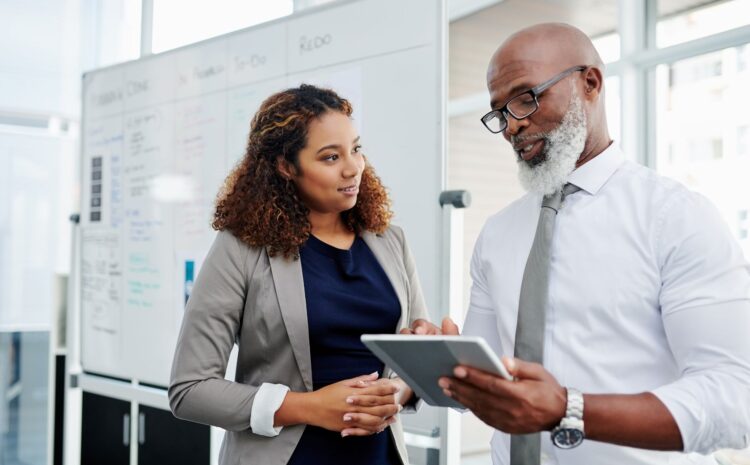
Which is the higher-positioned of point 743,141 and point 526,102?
point 743,141

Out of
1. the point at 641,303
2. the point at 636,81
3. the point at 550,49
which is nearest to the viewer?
the point at 641,303

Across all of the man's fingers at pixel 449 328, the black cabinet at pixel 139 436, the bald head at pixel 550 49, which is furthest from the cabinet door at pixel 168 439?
the bald head at pixel 550 49

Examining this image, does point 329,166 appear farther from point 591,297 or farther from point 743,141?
point 743,141

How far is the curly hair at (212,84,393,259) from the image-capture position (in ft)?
4.37

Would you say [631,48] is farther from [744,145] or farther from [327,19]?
[327,19]

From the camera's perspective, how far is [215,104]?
2496 millimetres

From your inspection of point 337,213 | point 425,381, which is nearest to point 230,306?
point 337,213

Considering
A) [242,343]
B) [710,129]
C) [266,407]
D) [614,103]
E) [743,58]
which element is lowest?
[266,407]

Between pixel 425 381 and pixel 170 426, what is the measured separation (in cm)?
191

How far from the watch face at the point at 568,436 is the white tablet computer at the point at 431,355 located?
0.40 ft

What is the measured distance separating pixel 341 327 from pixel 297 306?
96 mm

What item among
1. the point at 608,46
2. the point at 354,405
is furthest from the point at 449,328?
the point at 608,46

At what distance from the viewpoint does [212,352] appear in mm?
1269

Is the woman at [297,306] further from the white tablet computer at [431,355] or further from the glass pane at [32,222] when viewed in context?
the glass pane at [32,222]
